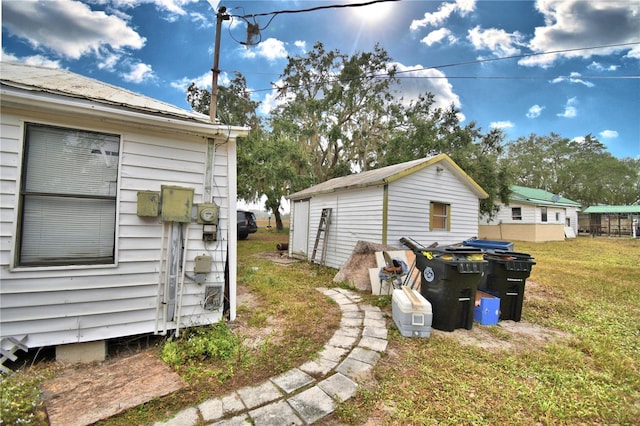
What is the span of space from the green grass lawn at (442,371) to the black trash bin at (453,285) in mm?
219

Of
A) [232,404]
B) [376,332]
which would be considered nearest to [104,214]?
[232,404]

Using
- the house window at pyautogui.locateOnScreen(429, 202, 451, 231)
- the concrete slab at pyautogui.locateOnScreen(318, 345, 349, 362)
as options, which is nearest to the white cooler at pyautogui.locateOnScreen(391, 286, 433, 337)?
the concrete slab at pyautogui.locateOnScreen(318, 345, 349, 362)

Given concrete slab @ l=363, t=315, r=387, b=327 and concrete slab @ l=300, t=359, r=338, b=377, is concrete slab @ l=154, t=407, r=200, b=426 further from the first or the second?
concrete slab @ l=363, t=315, r=387, b=327

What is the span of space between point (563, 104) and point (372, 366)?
17.6 m

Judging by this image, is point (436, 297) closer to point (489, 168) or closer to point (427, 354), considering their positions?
point (427, 354)

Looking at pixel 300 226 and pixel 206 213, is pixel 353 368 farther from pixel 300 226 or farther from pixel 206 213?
pixel 300 226

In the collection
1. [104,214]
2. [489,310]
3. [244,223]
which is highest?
[104,214]

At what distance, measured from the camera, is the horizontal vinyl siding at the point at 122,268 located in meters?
2.29

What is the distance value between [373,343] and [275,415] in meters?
1.57

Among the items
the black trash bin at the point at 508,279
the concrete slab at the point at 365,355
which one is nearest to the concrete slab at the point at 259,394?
the concrete slab at the point at 365,355

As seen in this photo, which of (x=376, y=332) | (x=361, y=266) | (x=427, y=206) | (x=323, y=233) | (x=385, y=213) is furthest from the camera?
(x=323, y=233)

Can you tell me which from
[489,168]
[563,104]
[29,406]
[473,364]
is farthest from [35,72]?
[563,104]

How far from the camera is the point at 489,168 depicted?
13.2 metres

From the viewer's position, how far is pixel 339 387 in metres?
2.22
